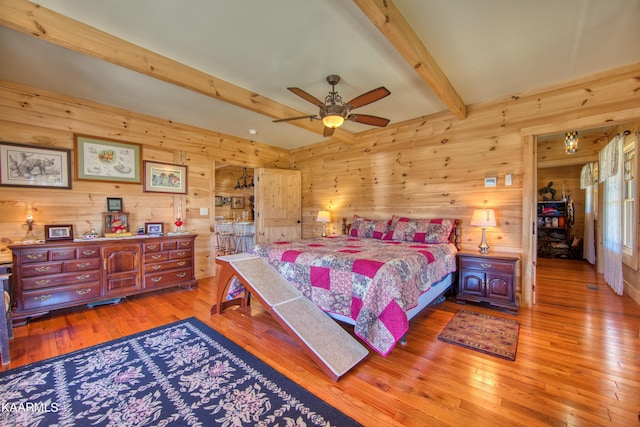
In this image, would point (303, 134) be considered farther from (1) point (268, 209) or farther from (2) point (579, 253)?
(2) point (579, 253)

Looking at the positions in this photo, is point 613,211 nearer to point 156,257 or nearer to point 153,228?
point 156,257

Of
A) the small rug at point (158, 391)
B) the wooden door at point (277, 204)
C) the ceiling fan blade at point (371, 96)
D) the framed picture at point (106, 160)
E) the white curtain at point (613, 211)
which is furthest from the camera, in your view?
the wooden door at point (277, 204)

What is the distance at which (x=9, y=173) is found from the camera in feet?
9.93

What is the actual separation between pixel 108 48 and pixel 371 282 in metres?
2.93

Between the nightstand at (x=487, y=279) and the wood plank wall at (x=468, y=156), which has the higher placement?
the wood plank wall at (x=468, y=156)

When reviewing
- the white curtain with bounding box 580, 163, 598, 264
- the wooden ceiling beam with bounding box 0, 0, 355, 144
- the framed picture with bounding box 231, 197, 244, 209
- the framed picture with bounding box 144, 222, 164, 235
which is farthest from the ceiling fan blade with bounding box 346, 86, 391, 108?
the framed picture with bounding box 231, 197, 244, 209

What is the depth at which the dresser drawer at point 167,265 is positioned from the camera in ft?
11.9

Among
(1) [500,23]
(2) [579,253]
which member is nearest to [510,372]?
(1) [500,23]

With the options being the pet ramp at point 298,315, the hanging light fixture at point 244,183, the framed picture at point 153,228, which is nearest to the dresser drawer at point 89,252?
the framed picture at point 153,228

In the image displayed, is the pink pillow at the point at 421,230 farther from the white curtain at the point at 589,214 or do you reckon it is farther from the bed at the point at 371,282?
the white curtain at the point at 589,214

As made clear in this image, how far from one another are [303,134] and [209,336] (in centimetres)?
370

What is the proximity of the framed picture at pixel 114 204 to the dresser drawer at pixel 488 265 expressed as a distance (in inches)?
182

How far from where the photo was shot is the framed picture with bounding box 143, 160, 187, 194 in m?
4.03

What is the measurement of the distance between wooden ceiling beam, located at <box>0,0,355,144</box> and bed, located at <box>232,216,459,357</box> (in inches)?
72.4
